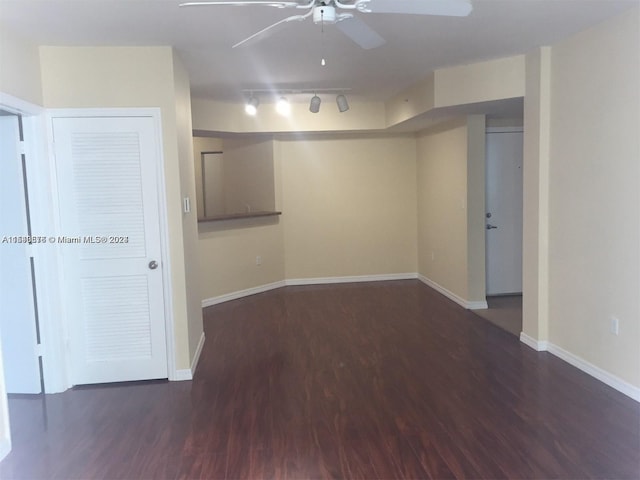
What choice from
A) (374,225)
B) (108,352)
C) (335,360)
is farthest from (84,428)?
(374,225)

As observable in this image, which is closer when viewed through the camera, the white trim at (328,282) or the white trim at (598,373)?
the white trim at (598,373)

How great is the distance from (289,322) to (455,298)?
78.1 inches

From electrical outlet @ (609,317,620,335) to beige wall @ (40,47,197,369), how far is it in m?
3.01

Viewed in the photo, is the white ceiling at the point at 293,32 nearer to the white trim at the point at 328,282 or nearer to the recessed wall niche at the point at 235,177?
the recessed wall niche at the point at 235,177

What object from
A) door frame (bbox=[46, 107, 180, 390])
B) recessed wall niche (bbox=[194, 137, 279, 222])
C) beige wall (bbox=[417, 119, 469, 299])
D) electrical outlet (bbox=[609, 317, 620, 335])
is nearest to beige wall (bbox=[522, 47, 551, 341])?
electrical outlet (bbox=[609, 317, 620, 335])

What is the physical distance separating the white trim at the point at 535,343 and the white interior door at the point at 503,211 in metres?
1.69

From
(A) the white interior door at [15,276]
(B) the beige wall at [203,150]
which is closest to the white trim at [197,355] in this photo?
(A) the white interior door at [15,276]

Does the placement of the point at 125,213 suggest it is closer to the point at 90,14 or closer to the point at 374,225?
the point at 90,14

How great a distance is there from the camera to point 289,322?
16.1 feet

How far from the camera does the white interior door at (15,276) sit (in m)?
3.14

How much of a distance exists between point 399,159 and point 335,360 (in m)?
3.67

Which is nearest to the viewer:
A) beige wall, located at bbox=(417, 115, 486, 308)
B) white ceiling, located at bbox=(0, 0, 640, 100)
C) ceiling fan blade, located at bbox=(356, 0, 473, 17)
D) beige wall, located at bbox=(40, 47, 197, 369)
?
ceiling fan blade, located at bbox=(356, 0, 473, 17)

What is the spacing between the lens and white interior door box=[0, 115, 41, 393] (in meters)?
3.14

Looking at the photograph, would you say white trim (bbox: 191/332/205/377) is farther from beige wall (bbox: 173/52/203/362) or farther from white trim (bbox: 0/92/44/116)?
white trim (bbox: 0/92/44/116)
